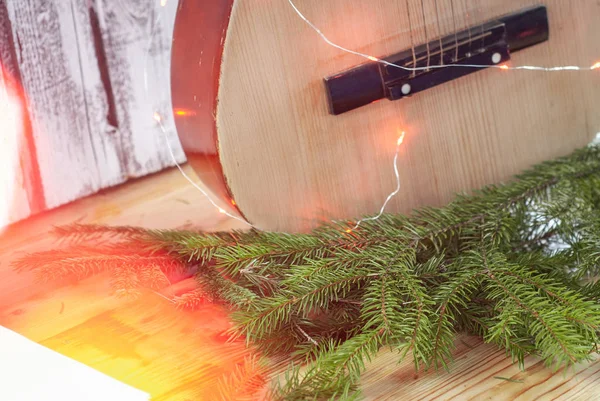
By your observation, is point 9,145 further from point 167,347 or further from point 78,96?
point 167,347

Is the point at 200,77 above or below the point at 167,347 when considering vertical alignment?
above

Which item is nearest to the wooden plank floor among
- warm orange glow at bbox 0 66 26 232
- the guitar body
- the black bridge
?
warm orange glow at bbox 0 66 26 232

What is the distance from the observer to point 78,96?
99 centimetres

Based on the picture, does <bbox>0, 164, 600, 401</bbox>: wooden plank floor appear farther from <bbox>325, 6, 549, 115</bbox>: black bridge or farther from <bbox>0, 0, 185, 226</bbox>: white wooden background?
<bbox>325, 6, 549, 115</bbox>: black bridge

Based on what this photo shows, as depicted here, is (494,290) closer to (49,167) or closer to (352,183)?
(352,183)

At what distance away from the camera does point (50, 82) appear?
0.95 meters

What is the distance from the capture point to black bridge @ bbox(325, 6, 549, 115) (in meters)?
0.75

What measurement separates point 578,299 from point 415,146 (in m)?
0.28

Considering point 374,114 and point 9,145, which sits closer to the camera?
point 374,114

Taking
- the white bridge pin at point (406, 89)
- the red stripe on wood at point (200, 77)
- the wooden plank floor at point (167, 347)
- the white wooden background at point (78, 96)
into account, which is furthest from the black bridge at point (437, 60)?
the white wooden background at point (78, 96)

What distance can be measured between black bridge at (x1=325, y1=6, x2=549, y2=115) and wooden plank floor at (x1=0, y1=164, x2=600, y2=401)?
273 millimetres

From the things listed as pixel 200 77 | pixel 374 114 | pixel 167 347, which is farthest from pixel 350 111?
pixel 167 347

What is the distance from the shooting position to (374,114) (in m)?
0.79

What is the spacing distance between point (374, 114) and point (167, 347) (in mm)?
337
